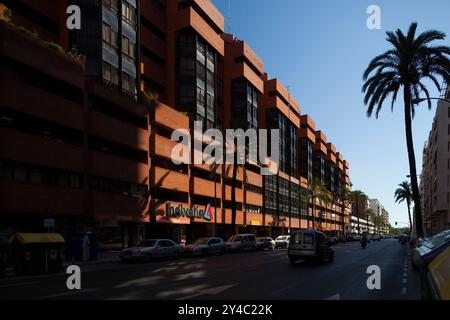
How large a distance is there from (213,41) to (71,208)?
116 ft

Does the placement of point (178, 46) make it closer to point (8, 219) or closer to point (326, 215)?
point (8, 219)

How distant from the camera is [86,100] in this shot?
120 feet

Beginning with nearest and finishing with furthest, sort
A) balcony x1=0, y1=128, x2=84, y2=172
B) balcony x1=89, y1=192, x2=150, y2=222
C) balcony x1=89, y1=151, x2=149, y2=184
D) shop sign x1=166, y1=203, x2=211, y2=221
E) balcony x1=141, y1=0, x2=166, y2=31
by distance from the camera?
balcony x1=0, y1=128, x2=84, y2=172, balcony x1=89, y1=192, x2=150, y2=222, balcony x1=89, y1=151, x2=149, y2=184, shop sign x1=166, y1=203, x2=211, y2=221, balcony x1=141, y1=0, x2=166, y2=31

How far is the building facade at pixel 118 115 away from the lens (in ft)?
101

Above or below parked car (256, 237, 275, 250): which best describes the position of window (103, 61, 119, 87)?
above

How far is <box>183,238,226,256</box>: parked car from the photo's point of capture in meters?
35.7

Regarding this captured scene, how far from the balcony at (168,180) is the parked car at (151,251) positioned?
1249 cm

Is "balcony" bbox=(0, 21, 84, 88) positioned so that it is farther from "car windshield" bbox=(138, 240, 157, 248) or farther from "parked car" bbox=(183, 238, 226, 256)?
"parked car" bbox=(183, 238, 226, 256)

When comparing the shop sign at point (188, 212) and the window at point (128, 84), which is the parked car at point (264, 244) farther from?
the window at point (128, 84)

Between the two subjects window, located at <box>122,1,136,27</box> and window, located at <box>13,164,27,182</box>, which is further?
window, located at <box>122,1,136,27</box>

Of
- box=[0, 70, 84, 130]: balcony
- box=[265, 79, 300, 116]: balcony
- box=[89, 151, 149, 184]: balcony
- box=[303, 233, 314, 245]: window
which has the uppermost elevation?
box=[265, 79, 300, 116]: balcony

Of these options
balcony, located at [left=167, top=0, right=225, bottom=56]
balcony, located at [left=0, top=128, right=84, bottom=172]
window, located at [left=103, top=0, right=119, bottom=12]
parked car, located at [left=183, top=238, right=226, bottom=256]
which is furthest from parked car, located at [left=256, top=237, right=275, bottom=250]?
window, located at [left=103, top=0, right=119, bottom=12]

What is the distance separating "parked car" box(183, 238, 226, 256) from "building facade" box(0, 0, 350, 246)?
6.90m
